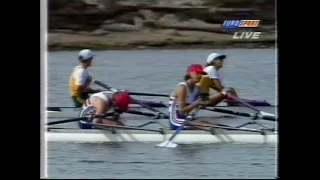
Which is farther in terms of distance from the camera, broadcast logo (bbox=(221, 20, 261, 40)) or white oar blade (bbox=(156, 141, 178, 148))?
white oar blade (bbox=(156, 141, 178, 148))

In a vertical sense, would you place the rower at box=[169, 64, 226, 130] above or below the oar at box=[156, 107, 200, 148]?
above

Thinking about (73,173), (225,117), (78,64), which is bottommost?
(73,173)

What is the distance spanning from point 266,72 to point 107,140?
153cm

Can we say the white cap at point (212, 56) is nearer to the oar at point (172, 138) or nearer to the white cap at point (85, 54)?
the oar at point (172, 138)

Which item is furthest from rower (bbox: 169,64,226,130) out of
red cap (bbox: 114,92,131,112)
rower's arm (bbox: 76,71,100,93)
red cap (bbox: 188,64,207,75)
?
rower's arm (bbox: 76,71,100,93)

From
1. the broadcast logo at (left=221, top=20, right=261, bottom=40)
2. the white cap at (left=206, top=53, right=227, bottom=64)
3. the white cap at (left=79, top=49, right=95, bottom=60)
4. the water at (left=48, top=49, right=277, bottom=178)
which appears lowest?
the water at (left=48, top=49, right=277, bottom=178)

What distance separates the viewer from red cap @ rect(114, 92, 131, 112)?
738 cm

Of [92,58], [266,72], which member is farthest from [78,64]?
[266,72]

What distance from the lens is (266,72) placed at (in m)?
7.32

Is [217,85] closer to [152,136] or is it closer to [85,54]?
[152,136]

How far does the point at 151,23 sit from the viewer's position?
7324 millimetres

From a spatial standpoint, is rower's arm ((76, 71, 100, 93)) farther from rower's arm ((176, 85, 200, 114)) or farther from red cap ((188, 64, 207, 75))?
red cap ((188, 64, 207, 75))

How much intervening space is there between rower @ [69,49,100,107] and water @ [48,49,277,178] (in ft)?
0.17
